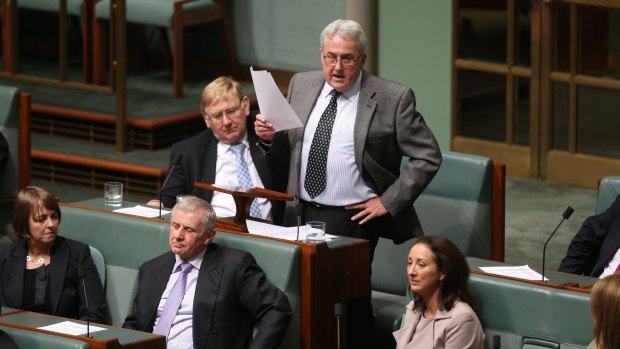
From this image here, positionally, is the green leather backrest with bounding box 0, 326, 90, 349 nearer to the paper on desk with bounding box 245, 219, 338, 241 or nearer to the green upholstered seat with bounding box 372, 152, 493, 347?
the paper on desk with bounding box 245, 219, 338, 241

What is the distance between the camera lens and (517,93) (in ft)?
27.4

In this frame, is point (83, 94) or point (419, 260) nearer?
point (419, 260)

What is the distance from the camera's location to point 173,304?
502 cm

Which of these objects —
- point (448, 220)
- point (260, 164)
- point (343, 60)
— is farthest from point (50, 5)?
point (343, 60)

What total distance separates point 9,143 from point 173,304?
2.03 metres

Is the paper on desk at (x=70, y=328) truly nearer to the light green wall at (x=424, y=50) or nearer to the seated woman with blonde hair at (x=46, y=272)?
the seated woman with blonde hair at (x=46, y=272)

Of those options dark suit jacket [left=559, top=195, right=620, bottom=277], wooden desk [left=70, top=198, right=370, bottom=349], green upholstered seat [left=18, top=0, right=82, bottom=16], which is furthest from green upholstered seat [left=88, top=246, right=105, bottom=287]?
green upholstered seat [left=18, top=0, right=82, bottom=16]

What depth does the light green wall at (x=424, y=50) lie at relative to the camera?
8641 millimetres

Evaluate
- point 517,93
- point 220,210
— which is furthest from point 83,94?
point 220,210

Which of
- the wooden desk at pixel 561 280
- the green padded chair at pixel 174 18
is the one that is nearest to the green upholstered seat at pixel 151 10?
the green padded chair at pixel 174 18

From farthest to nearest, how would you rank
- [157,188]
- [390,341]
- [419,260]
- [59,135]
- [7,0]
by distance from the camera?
[7,0], [59,135], [157,188], [390,341], [419,260]

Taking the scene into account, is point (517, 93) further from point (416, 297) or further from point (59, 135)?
point (416, 297)

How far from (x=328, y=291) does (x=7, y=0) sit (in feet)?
17.3

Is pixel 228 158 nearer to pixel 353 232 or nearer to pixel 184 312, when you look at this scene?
pixel 353 232
